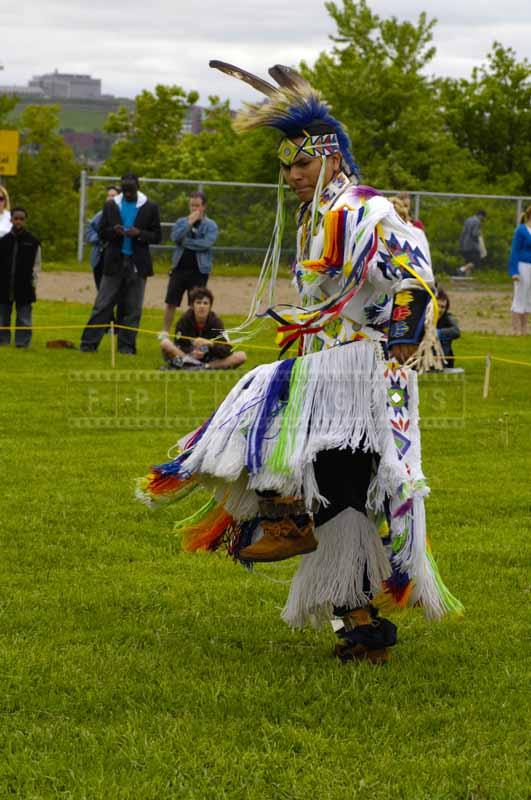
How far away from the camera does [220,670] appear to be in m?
5.67

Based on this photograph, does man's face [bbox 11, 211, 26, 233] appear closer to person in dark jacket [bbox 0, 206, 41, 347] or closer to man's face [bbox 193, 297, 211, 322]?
person in dark jacket [bbox 0, 206, 41, 347]

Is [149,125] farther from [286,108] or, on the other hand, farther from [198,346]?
[286,108]

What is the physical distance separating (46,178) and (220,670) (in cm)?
3225

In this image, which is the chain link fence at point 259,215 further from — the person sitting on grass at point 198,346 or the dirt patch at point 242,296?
the person sitting on grass at point 198,346

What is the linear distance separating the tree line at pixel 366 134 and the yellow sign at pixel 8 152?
5.79 metres

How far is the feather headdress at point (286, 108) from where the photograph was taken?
230 inches

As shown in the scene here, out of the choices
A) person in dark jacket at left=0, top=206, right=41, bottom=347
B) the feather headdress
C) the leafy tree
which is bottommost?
person in dark jacket at left=0, top=206, right=41, bottom=347

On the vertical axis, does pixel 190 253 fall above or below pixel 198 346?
above

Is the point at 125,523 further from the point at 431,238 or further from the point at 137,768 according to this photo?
the point at 431,238

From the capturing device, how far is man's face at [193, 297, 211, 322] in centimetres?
1403

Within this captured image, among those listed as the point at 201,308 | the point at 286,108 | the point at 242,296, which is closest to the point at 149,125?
the point at 242,296

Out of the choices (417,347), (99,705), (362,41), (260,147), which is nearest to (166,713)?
(99,705)

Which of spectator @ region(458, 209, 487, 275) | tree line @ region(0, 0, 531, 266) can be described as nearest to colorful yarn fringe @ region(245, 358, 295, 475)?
spectator @ region(458, 209, 487, 275)

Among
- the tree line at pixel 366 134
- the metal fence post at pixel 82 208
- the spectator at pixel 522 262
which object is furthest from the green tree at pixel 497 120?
the spectator at pixel 522 262
